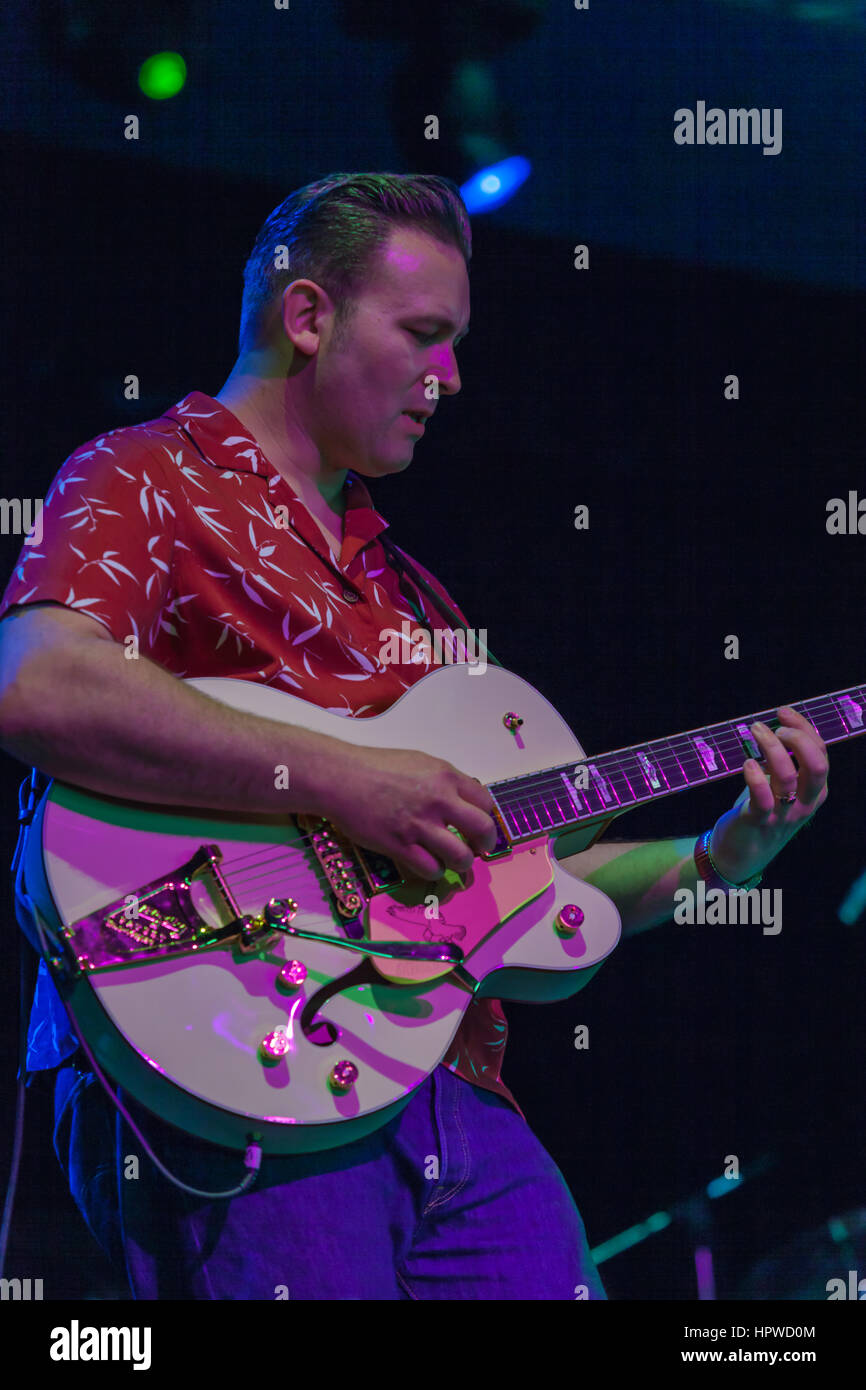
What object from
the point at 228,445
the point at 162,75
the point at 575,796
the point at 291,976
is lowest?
the point at 291,976

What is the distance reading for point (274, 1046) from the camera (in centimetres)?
143

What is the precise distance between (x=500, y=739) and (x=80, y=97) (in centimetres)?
156

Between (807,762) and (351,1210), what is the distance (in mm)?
1001

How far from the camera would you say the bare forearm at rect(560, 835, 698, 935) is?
202cm

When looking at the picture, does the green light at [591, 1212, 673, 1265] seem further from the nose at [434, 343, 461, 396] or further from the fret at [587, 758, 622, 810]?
the nose at [434, 343, 461, 396]

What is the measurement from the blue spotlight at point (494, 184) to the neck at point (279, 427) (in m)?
0.82

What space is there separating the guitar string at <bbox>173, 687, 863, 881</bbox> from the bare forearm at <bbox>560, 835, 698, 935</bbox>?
0.17m

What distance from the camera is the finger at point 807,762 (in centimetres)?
196

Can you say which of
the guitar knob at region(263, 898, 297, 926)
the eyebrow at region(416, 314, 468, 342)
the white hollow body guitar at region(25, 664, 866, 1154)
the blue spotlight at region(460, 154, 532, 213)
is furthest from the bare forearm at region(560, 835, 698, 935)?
the blue spotlight at region(460, 154, 532, 213)

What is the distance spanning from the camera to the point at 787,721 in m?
2.00

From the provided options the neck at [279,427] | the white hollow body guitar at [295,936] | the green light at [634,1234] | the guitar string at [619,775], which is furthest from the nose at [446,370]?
the green light at [634,1234]

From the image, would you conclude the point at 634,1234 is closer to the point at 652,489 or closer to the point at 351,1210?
the point at 351,1210

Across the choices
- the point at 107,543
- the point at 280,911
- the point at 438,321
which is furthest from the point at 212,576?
the point at 438,321

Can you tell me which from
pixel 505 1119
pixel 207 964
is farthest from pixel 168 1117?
pixel 505 1119
